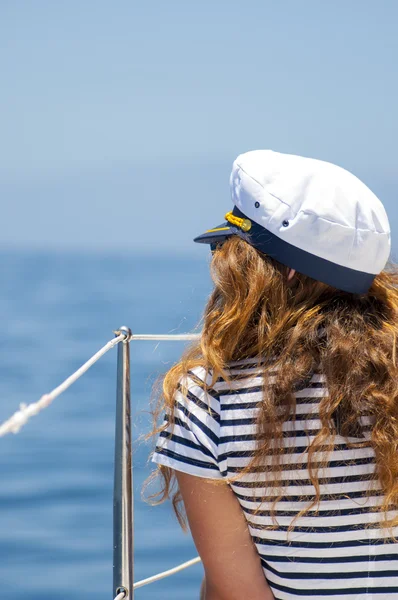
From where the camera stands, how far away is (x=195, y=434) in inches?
33.3

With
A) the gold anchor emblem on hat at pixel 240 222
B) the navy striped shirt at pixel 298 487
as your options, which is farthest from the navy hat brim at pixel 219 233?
the navy striped shirt at pixel 298 487

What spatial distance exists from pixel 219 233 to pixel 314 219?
0.37ft

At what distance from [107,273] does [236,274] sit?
17993mm

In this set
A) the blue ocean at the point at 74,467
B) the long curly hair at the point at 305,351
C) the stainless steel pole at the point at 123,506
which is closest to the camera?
the long curly hair at the point at 305,351

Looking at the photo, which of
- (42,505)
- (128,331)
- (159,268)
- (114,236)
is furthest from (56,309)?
(114,236)

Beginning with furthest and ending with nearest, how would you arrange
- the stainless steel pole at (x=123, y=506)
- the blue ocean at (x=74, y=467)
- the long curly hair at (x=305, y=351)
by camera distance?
the blue ocean at (x=74, y=467) < the stainless steel pole at (x=123, y=506) < the long curly hair at (x=305, y=351)

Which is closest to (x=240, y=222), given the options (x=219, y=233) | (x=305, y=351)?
(x=219, y=233)

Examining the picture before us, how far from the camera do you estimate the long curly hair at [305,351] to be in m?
0.82

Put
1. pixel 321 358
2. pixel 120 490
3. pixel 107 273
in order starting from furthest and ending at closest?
pixel 107 273, pixel 120 490, pixel 321 358

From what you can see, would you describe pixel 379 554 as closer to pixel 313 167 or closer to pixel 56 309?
pixel 313 167

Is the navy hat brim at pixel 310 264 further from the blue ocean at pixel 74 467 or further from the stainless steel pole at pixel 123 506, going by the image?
the stainless steel pole at pixel 123 506

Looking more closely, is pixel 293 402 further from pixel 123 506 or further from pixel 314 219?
pixel 123 506

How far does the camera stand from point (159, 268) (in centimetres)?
2150

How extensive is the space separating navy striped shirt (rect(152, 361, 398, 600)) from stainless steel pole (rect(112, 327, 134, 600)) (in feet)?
0.87
